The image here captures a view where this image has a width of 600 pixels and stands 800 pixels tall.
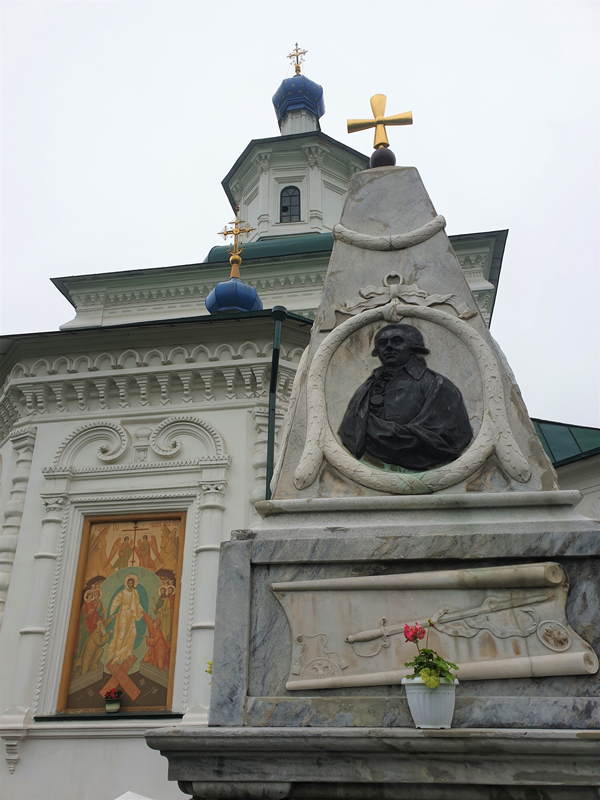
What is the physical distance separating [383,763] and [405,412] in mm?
1853

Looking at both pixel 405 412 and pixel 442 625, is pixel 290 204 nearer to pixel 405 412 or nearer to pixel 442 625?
pixel 405 412

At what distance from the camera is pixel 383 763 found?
9.07ft

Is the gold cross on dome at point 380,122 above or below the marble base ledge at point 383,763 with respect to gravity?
above

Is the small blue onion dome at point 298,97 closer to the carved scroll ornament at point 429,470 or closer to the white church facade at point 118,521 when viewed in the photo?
the white church facade at point 118,521

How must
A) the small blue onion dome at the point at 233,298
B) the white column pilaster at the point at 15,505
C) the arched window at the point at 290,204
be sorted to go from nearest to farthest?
the white column pilaster at the point at 15,505 → the small blue onion dome at the point at 233,298 → the arched window at the point at 290,204

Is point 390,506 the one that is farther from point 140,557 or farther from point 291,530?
point 140,557

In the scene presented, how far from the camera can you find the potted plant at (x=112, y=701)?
7867 millimetres

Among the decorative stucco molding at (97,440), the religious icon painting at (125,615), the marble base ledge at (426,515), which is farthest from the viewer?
the decorative stucco molding at (97,440)

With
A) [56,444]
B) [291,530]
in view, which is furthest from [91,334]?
[291,530]

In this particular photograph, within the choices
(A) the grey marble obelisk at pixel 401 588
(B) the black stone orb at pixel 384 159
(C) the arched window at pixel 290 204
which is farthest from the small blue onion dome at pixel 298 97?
(A) the grey marble obelisk at pixel 401 588

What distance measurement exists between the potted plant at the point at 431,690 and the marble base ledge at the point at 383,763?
0.32 feet

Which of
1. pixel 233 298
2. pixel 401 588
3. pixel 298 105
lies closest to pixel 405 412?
pixel 401 588

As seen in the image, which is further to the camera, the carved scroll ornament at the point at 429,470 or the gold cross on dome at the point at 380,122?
the gold cross on dome at the point at 380,122

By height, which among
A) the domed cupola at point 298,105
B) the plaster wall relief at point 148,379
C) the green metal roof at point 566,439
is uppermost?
the domed cupola at point 298,105
